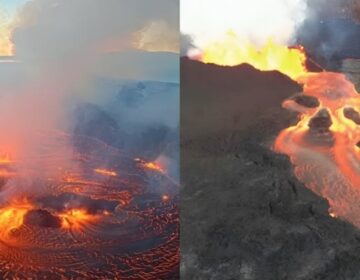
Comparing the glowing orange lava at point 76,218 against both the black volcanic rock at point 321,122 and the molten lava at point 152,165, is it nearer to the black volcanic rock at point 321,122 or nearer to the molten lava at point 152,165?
the molten lava at point 152,165

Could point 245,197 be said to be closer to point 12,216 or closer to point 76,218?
point 76,218

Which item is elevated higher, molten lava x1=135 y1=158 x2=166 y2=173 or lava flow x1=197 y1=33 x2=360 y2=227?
lava flow x1=197 y1=33 x2=360 y2=227

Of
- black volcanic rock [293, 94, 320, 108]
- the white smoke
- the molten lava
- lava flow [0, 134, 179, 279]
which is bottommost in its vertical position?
lava flow [0, 134, 179, 279]

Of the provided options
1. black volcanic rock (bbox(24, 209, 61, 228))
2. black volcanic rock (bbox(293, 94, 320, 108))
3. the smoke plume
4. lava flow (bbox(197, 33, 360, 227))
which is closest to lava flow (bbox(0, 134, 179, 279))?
black volcanic rock (bbox(24, 209, 61, 228))

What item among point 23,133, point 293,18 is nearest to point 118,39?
point 23,133

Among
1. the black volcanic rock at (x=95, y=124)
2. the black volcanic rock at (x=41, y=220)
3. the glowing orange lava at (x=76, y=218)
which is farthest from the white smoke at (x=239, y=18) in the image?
the black volcanic rock at (x=41, y=220)

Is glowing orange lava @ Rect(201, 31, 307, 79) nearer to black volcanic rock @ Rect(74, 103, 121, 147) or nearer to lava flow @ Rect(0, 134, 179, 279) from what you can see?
black volcanic rock @ Rect(74, 103, 121, 147)

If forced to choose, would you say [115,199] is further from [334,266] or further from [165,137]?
[334,266]
